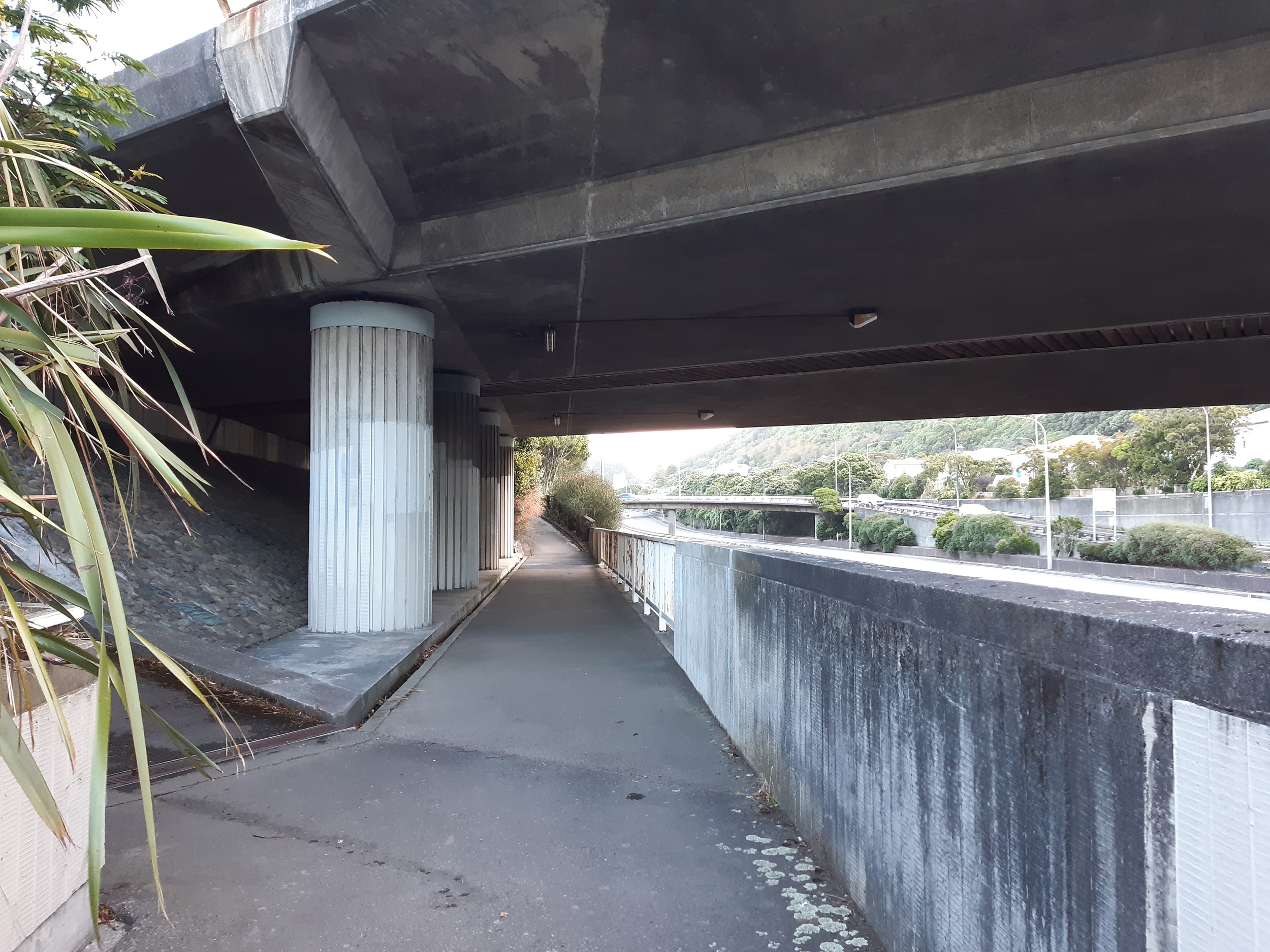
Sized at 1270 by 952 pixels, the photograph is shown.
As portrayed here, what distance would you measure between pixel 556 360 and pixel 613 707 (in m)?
8.57

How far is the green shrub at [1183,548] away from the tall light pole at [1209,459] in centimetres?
132

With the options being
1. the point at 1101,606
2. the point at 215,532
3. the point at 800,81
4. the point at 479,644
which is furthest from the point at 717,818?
the point at 215,532

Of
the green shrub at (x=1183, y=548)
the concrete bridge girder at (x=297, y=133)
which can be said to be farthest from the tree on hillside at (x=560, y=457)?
the concrete bridge girder at (x=297, y=133)

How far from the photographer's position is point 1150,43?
5.67 metres

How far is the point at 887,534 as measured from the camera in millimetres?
54875

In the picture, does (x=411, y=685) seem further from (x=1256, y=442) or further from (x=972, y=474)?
(x=972, y=474)

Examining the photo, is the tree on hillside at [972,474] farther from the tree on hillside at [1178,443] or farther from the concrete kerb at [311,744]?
the concrete kerb at [311,744]

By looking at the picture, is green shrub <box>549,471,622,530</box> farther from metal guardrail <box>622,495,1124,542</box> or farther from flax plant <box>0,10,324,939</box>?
flax plant <box>0,10,324,939</box>

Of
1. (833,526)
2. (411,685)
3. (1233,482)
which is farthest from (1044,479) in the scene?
(411,685)

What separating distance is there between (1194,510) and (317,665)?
42.3 metres

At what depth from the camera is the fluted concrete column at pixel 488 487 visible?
62.4ft

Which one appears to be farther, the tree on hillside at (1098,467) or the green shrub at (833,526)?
the green shrub at (833,526)

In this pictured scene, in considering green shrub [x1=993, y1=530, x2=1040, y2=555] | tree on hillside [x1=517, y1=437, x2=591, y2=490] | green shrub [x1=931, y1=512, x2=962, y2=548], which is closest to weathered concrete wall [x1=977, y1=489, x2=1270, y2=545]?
green shrub [x1=993, y1=530, x2=1040, y2=555]

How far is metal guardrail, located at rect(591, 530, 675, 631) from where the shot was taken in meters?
9.62
